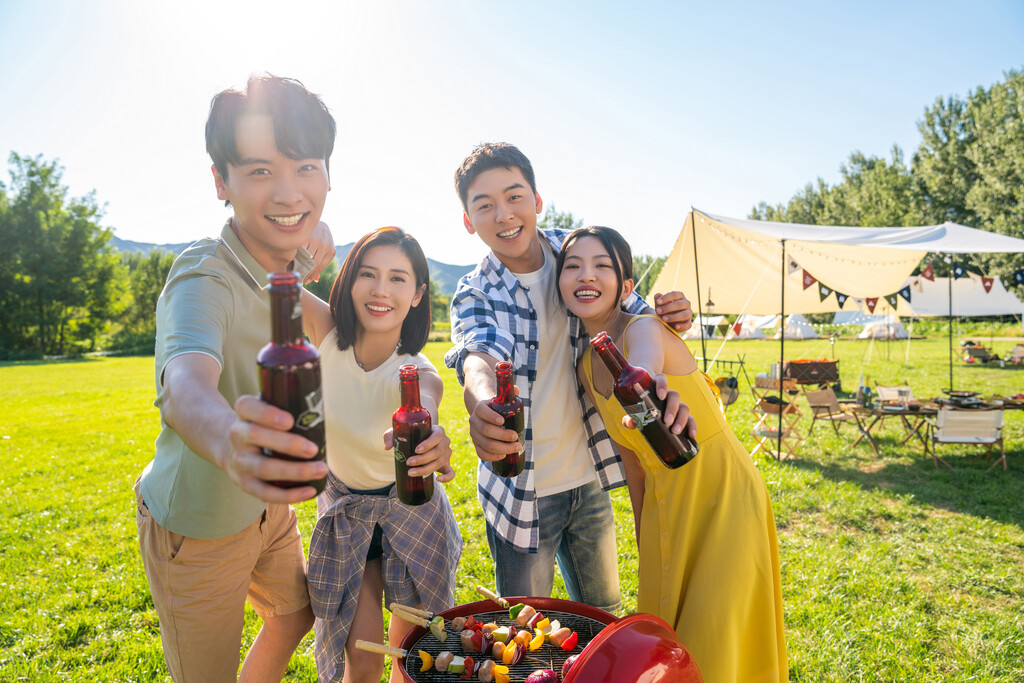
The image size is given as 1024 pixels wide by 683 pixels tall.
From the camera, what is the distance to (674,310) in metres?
2.65

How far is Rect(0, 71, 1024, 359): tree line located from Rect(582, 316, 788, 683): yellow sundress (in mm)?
32621

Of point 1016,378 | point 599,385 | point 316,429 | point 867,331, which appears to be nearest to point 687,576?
point 599,385

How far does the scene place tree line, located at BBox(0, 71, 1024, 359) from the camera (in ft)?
107

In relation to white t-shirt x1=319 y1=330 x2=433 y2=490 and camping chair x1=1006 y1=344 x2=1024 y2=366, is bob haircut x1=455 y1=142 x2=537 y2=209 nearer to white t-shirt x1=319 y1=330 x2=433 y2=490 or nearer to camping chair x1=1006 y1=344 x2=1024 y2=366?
white t-shirt x1=319 y1=330 x2=433 y2=490

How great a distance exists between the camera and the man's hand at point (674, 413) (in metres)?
1.92

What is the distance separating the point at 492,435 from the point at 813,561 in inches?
195

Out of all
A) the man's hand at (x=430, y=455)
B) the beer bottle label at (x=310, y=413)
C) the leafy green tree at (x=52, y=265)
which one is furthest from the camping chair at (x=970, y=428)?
the leafy green tree at (x=52, y=265)

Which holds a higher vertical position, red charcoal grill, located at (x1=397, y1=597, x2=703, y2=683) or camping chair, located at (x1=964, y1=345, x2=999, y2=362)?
camping chair, located at (x1=964, y1=345, x2=999, y2=362)

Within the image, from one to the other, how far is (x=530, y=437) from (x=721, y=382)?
38.4 ft

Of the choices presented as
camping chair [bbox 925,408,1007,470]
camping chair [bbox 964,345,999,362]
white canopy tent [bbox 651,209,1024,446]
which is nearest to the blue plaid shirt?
white canopy tent [bbox 651,209,1024,446]

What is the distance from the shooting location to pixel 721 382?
13.3 meters

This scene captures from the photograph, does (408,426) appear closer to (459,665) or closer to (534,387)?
(459,665)

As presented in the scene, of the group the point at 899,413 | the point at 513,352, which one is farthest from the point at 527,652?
the point at 899,413

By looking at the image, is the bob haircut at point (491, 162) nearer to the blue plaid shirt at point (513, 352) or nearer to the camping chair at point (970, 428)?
the blue plaid shirt at point (513, 352)
